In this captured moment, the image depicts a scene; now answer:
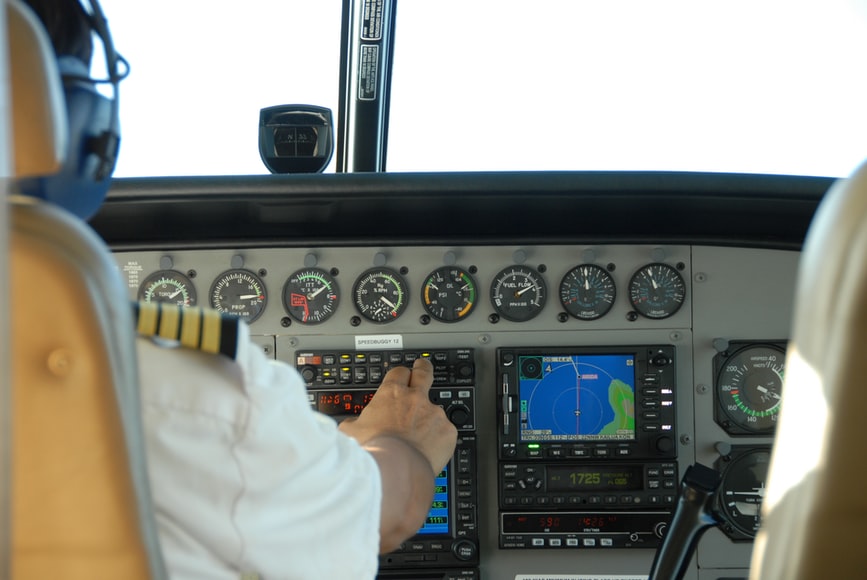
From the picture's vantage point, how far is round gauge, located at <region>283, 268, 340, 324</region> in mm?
2727

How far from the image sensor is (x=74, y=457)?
0.90m

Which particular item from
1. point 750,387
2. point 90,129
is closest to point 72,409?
point 90,129

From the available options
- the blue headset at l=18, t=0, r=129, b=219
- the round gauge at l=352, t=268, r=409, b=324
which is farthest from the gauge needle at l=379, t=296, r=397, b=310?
the blue headset at l=18, t=0, r=129, b=219

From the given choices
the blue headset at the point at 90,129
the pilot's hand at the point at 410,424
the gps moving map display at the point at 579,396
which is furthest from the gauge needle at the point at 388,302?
the blue headset at the point at 90,129

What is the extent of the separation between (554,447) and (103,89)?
167 cm

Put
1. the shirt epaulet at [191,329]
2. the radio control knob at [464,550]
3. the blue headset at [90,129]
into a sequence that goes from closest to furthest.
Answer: the shirt epaulet at [191,329] → the blue headset at [90,129] → the radio control knob at [464,550]

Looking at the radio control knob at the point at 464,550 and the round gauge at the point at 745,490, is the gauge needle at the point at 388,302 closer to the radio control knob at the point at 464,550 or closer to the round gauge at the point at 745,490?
the radio control knob at the point at 464,550

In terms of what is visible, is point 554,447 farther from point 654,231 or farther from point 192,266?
point 192,266

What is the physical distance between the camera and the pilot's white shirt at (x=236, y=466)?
108 cm

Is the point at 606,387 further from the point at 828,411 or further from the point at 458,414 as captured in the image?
the point at 828,411

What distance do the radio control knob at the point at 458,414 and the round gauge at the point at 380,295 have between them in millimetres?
292

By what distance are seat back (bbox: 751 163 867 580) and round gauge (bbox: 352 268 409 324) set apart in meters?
1.79

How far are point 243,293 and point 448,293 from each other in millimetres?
561

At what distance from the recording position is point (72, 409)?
0.90 meters
